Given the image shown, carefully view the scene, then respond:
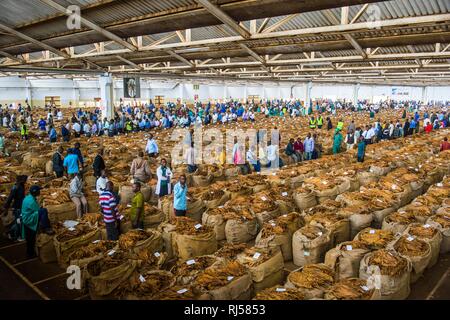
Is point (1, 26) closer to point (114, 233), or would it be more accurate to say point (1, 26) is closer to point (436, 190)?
point (114, 233)

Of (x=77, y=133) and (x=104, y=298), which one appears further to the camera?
(x=77, y=133)

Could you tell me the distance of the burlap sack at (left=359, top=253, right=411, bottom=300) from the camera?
5109mm

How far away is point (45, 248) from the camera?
6602 millimetres

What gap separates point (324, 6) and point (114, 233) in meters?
6.06

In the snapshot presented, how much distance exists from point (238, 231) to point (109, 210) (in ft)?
8.46

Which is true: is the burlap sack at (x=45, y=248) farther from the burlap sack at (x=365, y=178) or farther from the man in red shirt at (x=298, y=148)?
the man in red shirt at (x=298, y=148)

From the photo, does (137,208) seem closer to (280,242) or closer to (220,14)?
(280,242)

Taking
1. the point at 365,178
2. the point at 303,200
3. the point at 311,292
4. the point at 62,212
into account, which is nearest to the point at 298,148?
the point at 365,178

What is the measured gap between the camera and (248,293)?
5.11 metres

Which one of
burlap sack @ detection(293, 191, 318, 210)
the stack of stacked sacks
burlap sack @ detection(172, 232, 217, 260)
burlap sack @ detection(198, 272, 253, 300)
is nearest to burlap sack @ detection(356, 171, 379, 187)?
burlap sack @ detection(293, 191, 318, 210)

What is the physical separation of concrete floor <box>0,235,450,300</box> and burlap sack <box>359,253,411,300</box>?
39cm

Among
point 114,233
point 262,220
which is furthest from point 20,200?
point 262,220
